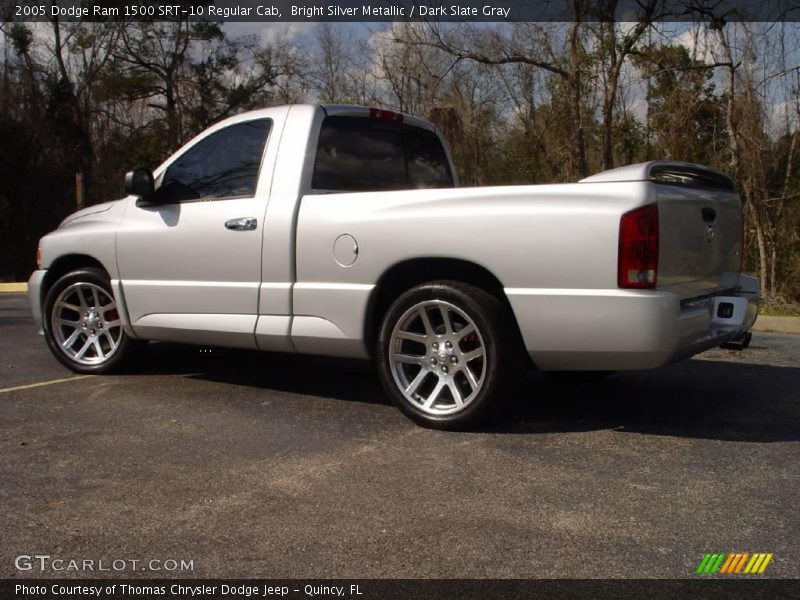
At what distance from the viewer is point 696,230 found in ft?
14.1

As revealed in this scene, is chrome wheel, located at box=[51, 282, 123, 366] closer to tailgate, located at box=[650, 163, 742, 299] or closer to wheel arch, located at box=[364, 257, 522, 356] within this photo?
wheel arch, located at box=[364, 257, 522, 356]

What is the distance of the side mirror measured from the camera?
216 inches

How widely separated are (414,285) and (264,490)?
1668 millimetres

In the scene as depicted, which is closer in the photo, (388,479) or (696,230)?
(388,479)

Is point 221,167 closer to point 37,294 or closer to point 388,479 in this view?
point 37,294

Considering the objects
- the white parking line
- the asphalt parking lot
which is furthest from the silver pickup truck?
the asphalt parking lot

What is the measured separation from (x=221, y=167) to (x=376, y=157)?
107 cm

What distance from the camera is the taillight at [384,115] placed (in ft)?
18.2

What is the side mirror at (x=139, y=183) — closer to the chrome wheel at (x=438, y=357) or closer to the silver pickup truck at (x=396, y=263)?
the silver pickup truck at (x=396, y=263)

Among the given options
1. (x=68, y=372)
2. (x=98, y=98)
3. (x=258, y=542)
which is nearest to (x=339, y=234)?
(x=258, y=542)

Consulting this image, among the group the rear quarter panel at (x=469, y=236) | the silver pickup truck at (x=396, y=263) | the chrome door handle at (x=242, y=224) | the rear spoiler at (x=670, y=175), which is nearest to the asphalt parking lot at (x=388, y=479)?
the silver pickup truck at (x=396, y=263)

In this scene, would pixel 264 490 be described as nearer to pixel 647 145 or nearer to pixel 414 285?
pixel 414 285
